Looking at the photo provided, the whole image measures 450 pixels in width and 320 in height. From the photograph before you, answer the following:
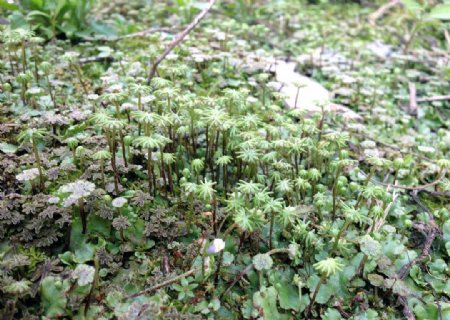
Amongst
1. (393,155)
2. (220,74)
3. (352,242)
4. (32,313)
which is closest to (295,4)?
(220,74)

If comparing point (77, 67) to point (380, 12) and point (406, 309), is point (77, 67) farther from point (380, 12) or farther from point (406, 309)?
point (380, 12)

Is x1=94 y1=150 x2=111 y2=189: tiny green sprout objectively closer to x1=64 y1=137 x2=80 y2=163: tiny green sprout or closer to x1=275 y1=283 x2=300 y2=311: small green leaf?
x1=64 y1=137 x2=80 y2=163: tiny green sprout

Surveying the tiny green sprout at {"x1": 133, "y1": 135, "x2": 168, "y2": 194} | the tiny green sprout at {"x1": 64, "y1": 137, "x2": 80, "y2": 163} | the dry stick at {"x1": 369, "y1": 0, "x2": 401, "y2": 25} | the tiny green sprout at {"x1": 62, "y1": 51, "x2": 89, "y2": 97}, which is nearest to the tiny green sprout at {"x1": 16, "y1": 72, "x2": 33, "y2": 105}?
the tiny green sprout at {"x1": 62, "y1": 51, "x2": 89, "y2": 97}

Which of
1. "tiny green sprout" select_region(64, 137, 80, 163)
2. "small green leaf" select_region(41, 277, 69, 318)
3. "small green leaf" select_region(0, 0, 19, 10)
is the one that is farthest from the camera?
"small green leaf" select_region(0, 0, 19, 10)

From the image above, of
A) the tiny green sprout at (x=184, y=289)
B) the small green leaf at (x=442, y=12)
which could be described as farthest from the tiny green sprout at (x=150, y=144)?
the small green leaf at (x=442, y=12)

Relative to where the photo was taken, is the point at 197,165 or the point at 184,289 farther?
the point at 197,165

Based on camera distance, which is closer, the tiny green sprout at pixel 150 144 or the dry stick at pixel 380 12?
the tiny green sprout at pixel 150 144

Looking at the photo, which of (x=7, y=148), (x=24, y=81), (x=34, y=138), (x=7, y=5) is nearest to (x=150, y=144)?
(x=34, y=138)

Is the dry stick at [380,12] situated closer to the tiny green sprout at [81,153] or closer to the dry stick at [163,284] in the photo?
the tiny green sprout at [81,153]
